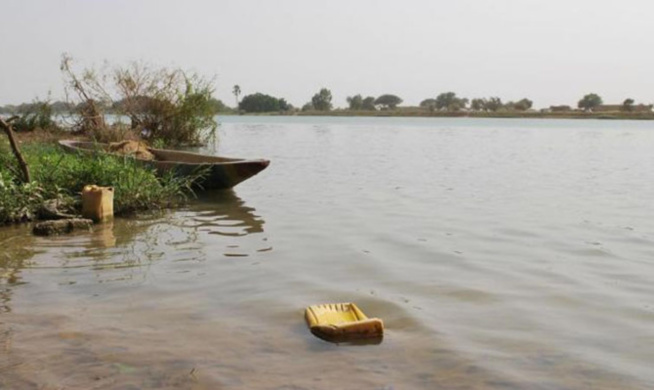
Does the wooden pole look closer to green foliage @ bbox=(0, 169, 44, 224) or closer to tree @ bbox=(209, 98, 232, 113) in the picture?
green foliage @ bbox=(0, 169, 44, 224)

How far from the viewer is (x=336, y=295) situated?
540cm

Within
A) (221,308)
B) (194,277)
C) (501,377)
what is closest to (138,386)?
(221,308)

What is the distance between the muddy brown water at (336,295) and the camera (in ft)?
12.2

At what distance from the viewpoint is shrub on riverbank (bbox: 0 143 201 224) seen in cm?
779

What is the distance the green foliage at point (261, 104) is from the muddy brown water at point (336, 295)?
9356 centimetres

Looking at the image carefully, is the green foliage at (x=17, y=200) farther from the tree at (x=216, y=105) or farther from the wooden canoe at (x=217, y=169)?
the tree at (x=216, y=105)

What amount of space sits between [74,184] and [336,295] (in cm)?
490

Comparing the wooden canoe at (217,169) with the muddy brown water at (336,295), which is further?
the wooden canoe at (217,169)

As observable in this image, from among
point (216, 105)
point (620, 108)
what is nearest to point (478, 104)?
point (620, 108)

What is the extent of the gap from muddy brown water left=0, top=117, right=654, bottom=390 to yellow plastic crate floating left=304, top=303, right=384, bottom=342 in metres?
0.10

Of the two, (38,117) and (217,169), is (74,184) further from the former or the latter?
(38,117)

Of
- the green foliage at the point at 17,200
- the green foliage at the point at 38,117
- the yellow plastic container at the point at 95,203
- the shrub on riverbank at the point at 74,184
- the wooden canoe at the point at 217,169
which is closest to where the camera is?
the green foliage at the point at 17,200

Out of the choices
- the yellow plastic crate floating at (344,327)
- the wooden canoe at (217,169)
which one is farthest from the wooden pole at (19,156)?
the yellow plastic crate floating at (344,327)

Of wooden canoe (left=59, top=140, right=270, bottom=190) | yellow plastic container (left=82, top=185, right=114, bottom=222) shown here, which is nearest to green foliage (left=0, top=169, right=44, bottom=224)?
yellow plastic container (left=82, top=185, right=114, bottom=222)
